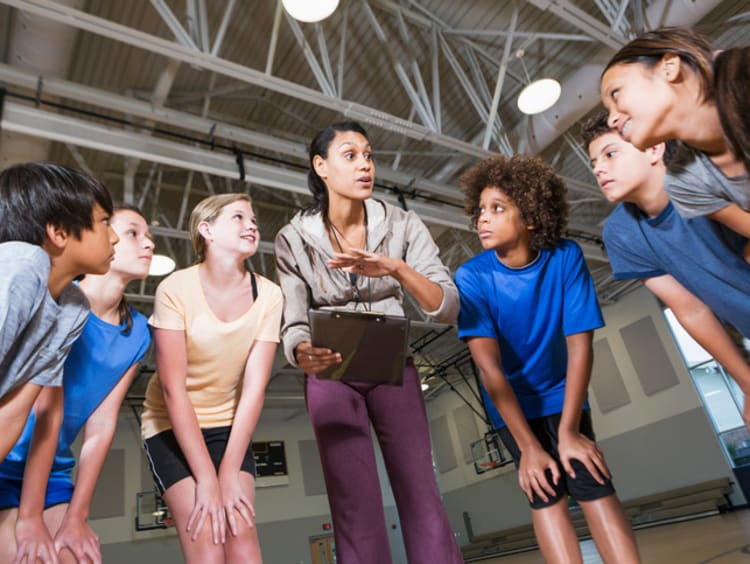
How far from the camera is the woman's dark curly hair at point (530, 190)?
216cm

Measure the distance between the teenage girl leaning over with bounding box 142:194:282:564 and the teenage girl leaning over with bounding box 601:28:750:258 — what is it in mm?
1435

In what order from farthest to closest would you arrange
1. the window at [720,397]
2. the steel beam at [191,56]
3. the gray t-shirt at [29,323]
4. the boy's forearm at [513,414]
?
the window at [720,397], the steel beam at [191,56], the boy's forearm at [513,414], the gray t-shirt at [29,323]

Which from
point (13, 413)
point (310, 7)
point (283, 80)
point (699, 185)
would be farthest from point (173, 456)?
point (283, 80)

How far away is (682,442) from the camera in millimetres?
11547

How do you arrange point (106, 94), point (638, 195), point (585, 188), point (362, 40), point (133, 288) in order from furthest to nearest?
point (133, 288) < point (585, 188) < point (362, 40) < point (106, 94) < point (638, 195)

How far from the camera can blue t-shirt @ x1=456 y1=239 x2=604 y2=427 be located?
1984mm

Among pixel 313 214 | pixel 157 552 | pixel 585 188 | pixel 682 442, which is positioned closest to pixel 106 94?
pixel 313 214

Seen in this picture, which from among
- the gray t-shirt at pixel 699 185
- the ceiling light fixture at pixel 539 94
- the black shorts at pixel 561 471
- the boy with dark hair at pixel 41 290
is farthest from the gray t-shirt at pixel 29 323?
the ceiling light fixture at pixel 539 94

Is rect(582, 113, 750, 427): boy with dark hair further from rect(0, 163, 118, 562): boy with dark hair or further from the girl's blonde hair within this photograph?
rect(0, 163, 118, 562): boy with dark hair

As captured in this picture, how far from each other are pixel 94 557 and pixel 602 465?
5.41ft

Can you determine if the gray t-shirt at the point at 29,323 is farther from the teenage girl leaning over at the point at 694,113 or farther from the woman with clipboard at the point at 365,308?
the teenage girl leaning over at the point at 694,113

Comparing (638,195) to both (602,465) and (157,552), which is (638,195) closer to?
(602,465)

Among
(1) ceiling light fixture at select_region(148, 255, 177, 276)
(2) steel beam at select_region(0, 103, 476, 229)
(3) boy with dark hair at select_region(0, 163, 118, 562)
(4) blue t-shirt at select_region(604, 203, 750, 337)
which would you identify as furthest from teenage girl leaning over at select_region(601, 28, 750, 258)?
(1) ceiling light fixture at select_region(148, 255, 177, 276)

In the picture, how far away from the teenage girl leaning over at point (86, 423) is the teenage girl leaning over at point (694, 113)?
1838 mm
